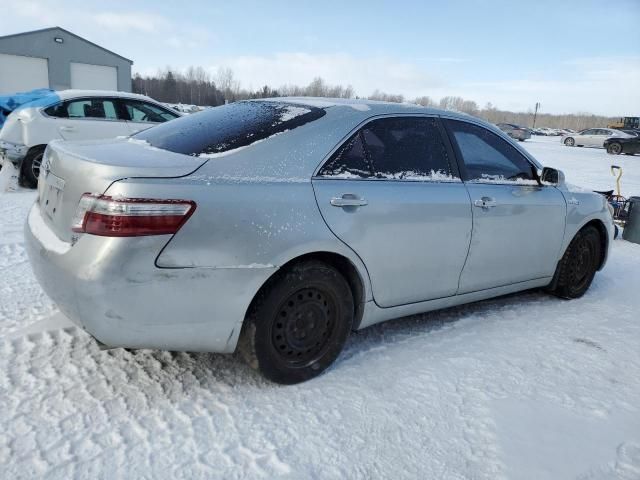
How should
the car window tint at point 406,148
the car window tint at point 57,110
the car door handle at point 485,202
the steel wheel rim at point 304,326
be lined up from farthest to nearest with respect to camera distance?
1. the car window tint at point 57,110
2. the car door handle at point 485,202
3. the car window tint at point 406,148
4. the steel wheel rim at point 304,326

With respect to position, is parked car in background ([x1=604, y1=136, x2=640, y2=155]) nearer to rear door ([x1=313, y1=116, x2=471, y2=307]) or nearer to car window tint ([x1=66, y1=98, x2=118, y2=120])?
car window tint ([x1=66, y1=98, x2=118, y2=120])

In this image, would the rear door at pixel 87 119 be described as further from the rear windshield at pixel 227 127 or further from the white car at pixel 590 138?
the white car at pixel 590 138

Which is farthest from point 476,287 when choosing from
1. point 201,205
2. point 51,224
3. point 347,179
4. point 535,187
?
point 51,224

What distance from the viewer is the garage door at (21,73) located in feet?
88.3

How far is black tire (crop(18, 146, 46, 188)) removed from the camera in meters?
7.53

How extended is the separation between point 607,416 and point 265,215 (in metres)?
2.11

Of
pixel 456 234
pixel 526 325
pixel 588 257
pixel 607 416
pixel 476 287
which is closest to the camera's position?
pixel 607 416

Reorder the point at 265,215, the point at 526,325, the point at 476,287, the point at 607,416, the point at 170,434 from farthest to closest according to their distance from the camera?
the point at 526,325, the point at 476,287, the point at 607,416, the point at 265,215, the point at 170,434

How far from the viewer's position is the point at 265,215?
2479mm

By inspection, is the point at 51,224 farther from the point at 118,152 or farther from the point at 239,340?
the point at 239,340

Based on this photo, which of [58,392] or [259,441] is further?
[58,392]

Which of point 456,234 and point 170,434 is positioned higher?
point 456,234

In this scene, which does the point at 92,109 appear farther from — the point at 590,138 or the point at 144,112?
the point at 590,138

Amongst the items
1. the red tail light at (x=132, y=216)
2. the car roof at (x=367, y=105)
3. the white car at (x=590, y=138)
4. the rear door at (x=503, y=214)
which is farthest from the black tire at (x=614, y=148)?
the red tail light at (x=132, y=216)
